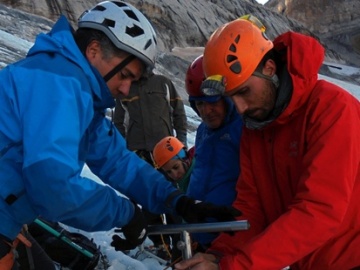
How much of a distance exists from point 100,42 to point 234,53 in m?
0.74

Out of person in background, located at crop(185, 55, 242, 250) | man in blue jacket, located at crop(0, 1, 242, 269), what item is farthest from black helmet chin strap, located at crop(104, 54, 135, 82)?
person in background, located at crop(185, 55, 242, 250)

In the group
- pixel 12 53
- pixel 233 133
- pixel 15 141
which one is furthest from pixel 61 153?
pixel 12 53

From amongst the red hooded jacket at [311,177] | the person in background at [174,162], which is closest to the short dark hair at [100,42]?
the red hooded jacket at [311,177]

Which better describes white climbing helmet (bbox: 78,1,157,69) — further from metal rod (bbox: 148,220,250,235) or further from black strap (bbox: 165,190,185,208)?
metal rod (bbox: 148,220,250,235)

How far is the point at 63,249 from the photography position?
457cm

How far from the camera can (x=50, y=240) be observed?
14.9ft

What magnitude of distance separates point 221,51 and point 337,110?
67 cm

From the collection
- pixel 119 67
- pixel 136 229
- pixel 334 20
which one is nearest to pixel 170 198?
pixel 136 229

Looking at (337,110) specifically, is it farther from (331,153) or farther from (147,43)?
(147,43)

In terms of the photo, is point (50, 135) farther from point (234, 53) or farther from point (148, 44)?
point (234, 53)

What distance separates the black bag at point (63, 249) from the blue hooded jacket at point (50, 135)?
79.5 inches

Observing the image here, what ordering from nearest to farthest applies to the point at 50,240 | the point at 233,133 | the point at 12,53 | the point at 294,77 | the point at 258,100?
the point at 294,77 → the point at 258,100 → the point at 233,133 → the point at 50,240 → the point at 12,53

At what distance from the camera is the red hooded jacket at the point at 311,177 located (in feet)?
7.21

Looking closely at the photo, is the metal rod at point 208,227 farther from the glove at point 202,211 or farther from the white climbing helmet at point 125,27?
the white climbing helmet at point 125,27
